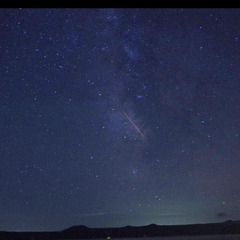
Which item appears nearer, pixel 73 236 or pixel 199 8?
pixel 199 8

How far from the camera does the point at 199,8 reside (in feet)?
6.21
